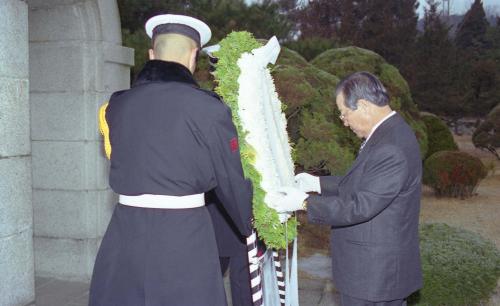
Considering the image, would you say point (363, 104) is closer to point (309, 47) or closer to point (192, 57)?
point (192, 57)

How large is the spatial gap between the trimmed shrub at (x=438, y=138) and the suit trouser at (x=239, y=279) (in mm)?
11225

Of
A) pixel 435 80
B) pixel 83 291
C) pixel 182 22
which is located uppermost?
pixel 435 80

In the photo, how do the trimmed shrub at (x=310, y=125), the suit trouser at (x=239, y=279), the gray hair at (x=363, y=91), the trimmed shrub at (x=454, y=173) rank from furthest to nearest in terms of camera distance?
the trimmed shrub at (x=454, y=173)
the trimmed shrub at (x=310, y=125)
the suit trouser at (x=239, y=279)
the gray hair at (x=363, y=91)

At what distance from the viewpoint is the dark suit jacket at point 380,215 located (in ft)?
8.48

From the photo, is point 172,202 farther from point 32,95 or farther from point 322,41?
point 322,41

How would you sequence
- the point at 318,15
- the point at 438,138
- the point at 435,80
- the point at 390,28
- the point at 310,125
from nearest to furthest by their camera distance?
1. the point at 310,125
2. the point at 438,138
3. the point at 435,80
4. the point at 390,28
5. the point at 318,15

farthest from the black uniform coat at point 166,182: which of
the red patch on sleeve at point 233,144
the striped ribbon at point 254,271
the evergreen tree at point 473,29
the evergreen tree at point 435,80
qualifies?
the evergreen tree at point 473,29

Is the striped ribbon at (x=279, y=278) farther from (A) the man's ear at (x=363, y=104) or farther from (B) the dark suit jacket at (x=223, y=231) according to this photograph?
(A) the man's ear at (x=363, y=104)

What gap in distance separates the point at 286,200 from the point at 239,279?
38.7 inches

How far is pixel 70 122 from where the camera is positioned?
5059 millimetres

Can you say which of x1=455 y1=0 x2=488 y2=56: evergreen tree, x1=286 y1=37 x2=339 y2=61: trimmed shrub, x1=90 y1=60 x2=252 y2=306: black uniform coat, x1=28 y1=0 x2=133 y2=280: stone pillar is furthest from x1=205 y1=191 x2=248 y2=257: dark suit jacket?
x1=455 y1=0 x2=488 y2=56: evergreen tree

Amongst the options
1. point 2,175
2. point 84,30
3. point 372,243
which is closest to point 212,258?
point 372,243

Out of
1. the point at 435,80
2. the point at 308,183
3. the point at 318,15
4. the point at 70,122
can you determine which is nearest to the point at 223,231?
the point at 308,183

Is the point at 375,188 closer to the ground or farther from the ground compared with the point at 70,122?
closer to the ground
